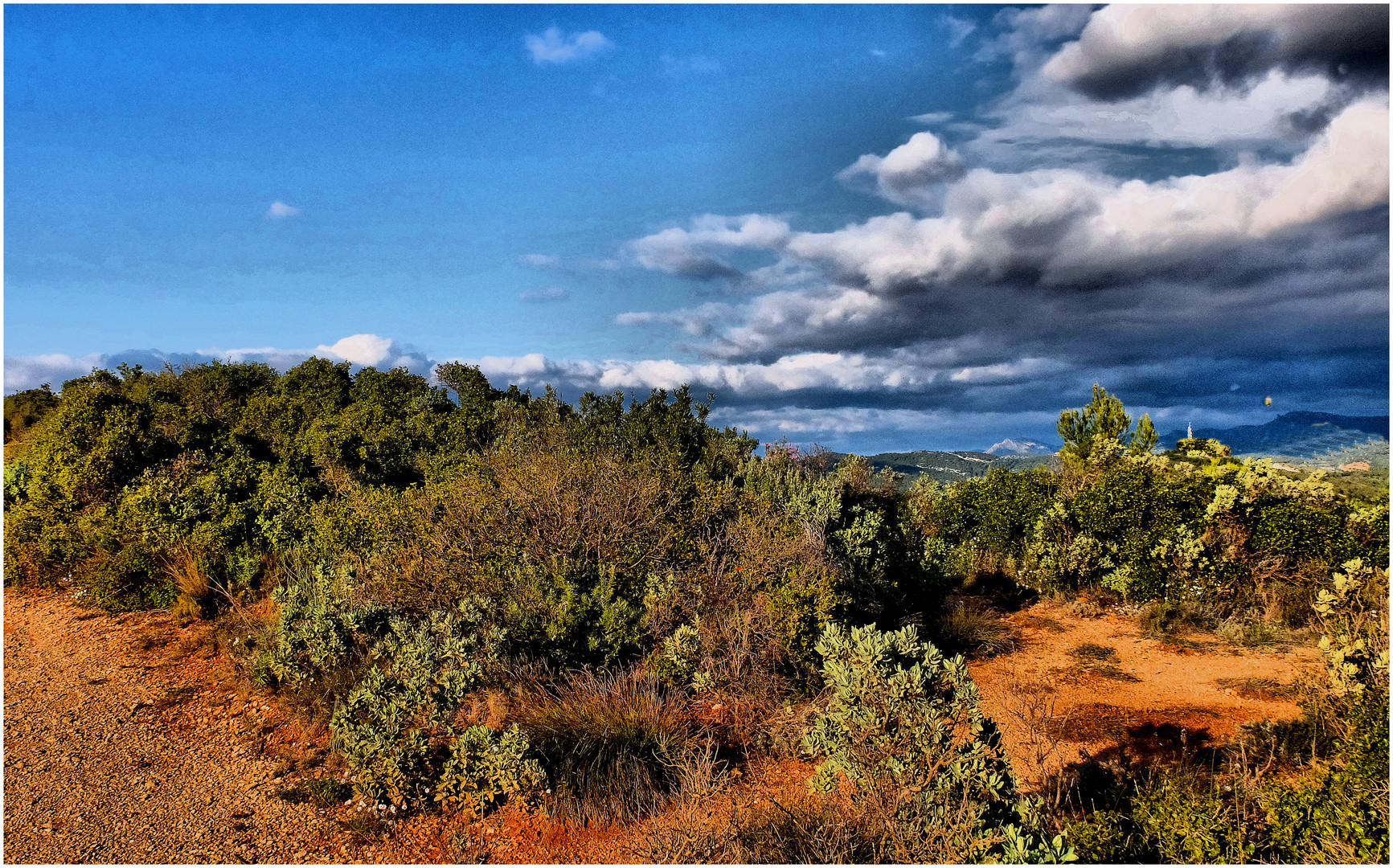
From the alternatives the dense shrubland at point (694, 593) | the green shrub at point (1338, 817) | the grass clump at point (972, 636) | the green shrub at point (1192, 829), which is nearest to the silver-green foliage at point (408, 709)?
the dense shrubland at point (694, 593)

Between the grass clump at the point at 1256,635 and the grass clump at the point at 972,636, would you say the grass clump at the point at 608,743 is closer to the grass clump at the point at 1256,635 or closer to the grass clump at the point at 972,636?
the grass clump at the point at 972,636

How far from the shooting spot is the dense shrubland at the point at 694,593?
3.96 metres

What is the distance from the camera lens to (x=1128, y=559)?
1105cm

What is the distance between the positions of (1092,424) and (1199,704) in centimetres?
1439

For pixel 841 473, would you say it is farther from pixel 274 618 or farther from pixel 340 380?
pixel 340 380

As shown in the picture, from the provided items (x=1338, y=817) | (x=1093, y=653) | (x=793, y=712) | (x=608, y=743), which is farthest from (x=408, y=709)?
(x=1093, y=653)

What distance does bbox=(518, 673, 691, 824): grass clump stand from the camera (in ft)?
16.5

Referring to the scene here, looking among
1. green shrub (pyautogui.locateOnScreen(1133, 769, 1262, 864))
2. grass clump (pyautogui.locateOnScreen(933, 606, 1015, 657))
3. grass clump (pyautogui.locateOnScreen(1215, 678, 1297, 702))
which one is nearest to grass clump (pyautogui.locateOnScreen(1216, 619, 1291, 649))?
grass clump (pyautogui.locateOnScreen(1215, 678, 1297, 702))

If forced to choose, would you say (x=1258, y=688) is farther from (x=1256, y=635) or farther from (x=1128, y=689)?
(x=1256, y=635)

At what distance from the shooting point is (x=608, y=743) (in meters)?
5.41

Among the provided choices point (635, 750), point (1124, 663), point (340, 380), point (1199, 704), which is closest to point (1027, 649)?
point (1124, 663)

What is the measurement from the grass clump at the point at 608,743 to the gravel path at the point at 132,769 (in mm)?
1376

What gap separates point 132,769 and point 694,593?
498 centimetres

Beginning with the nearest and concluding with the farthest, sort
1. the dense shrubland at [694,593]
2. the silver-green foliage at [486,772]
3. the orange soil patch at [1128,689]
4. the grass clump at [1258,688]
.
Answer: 1. the dense shrubland at [694,593]
2. the silver-green foliage at [486,772]
3. the orange soil patch at [1128,689]
4. the grass clump at [1258,688]
